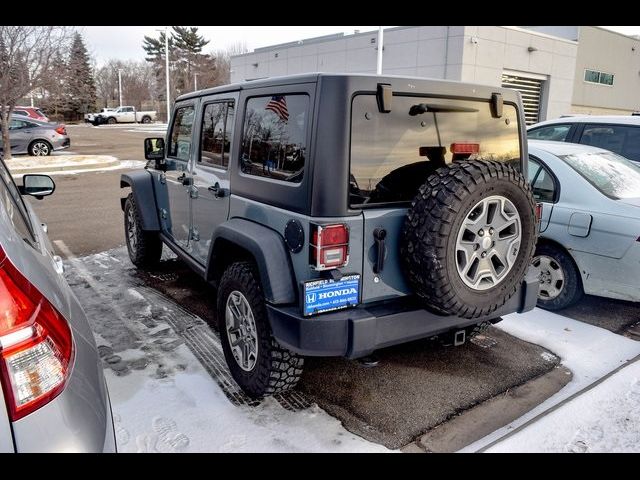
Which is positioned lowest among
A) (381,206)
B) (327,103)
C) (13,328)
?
(13,328)

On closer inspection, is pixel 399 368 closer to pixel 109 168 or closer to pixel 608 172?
pixel 608 172

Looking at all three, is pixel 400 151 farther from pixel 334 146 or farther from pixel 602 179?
pixel 602 179

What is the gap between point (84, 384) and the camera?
4.98 ft

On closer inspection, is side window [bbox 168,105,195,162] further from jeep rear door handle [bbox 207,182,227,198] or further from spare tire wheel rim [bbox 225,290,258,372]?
spare tire wheel rim [bbox 225,290,258,372]

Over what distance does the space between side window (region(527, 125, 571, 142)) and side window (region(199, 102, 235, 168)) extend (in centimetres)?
460

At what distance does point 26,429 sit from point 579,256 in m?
4.14

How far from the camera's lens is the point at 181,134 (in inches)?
180

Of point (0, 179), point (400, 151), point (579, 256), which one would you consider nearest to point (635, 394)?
point (579, 256)

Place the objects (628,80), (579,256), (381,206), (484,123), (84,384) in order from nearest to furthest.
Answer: (84,384) → (381,206) → (484,123) → (579,256) → (628,80)

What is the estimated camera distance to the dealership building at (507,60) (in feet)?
76.6

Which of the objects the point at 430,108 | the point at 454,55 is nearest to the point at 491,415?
the point at 430,108

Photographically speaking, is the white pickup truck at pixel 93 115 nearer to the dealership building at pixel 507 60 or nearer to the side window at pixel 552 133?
the dealership building at pixel 507 60

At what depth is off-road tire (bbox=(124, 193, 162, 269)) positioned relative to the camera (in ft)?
17.6

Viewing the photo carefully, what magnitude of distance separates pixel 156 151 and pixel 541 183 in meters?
3.70
